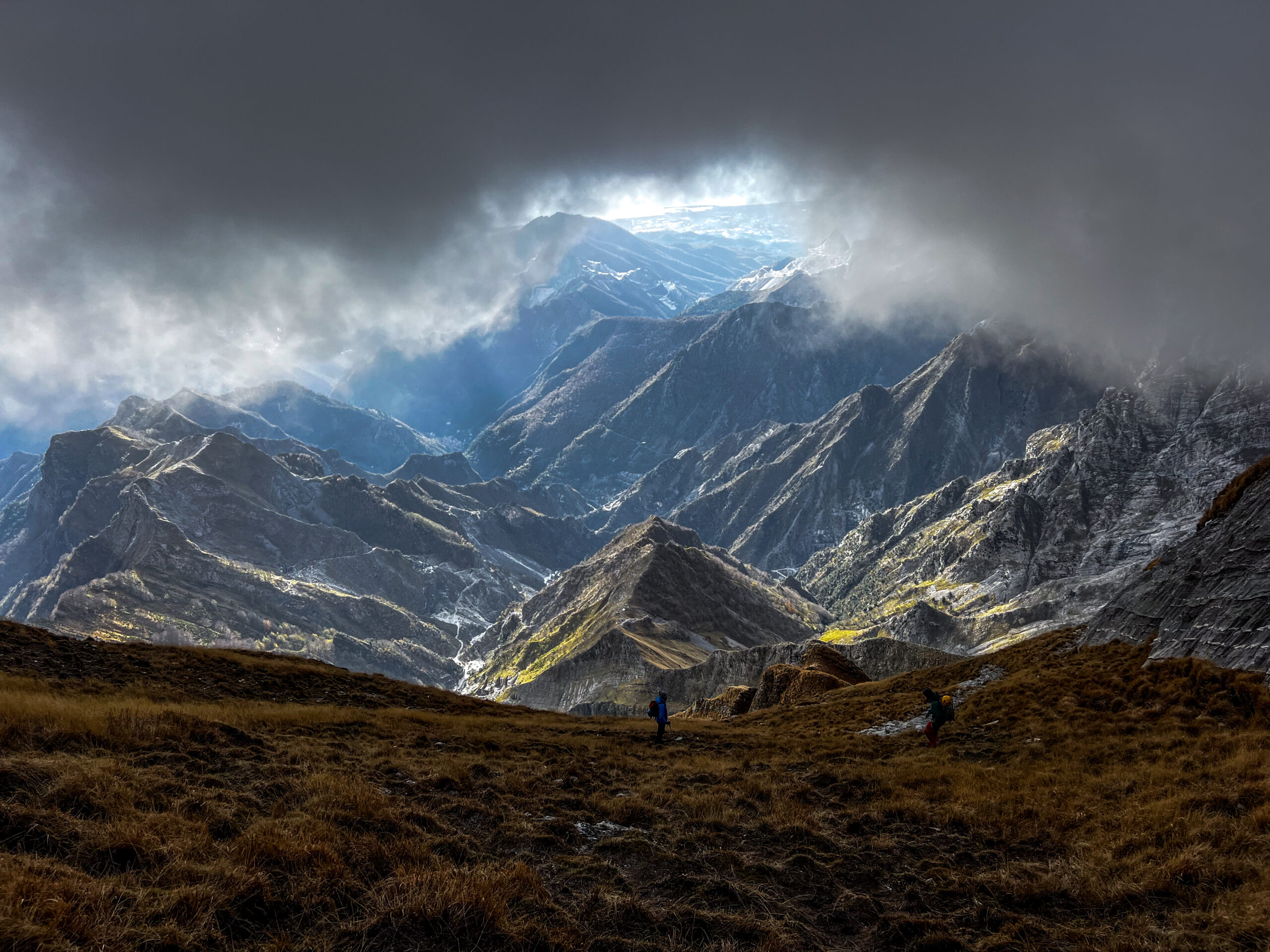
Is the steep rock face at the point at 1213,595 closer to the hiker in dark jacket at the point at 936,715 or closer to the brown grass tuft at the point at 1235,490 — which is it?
the brown grass tuft at the point at 1235,490

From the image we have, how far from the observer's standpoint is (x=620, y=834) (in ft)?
45.8

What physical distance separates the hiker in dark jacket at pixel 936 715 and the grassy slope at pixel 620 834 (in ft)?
4.11

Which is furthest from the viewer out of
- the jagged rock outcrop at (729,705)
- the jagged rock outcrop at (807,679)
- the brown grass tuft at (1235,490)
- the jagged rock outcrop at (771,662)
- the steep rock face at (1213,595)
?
the jagged rock outcrop at (771,662)

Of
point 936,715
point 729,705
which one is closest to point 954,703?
point 936,715

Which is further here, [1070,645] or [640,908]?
[1070,645]

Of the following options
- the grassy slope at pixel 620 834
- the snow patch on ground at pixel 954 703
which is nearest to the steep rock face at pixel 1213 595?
the grassy slope at pixel 620 834

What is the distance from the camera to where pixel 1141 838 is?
12922 millimetres

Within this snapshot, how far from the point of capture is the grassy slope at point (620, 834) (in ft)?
28.1

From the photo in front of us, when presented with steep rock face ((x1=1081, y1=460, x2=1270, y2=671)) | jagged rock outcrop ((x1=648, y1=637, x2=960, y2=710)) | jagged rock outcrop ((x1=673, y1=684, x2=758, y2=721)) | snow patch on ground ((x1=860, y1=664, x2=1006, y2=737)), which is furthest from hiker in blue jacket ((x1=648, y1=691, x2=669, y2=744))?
jagged rock outcrop ((x1=648, y1=637, x2=960, y2=710))

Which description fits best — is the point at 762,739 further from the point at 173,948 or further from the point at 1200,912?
the point at 173,948

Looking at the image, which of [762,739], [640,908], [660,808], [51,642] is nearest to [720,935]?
[640,908]

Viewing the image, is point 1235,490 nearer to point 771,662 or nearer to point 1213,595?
point 1213,595

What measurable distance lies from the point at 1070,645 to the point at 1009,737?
12.8 meters

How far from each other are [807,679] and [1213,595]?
34.2 meters
